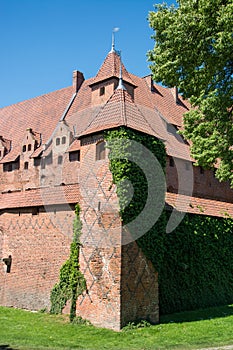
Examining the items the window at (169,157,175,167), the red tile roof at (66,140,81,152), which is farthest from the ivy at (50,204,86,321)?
the window at (169,157,175,167)

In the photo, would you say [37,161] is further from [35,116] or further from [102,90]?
[102,90]

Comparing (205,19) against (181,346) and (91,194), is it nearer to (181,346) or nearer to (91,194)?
(91,194)

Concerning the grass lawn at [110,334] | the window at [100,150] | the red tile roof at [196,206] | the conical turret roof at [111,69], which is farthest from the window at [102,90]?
the grass lawn at [110,334]

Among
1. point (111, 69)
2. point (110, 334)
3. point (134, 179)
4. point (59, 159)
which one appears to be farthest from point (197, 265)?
point (111, 69)

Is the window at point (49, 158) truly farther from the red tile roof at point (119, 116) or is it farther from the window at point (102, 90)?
the red tile roof at point (119, 116)

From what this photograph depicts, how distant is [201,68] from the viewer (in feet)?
41.1

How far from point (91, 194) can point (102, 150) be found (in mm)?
1425

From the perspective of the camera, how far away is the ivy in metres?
12.1

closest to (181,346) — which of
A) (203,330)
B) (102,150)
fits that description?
(203,330)

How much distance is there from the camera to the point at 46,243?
14062 mm

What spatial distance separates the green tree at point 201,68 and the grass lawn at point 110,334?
4.55 metres

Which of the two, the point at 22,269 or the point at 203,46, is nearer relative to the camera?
the point at 203,46

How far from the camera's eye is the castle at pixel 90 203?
1160 centimetres

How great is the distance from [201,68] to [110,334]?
27.1 ft
